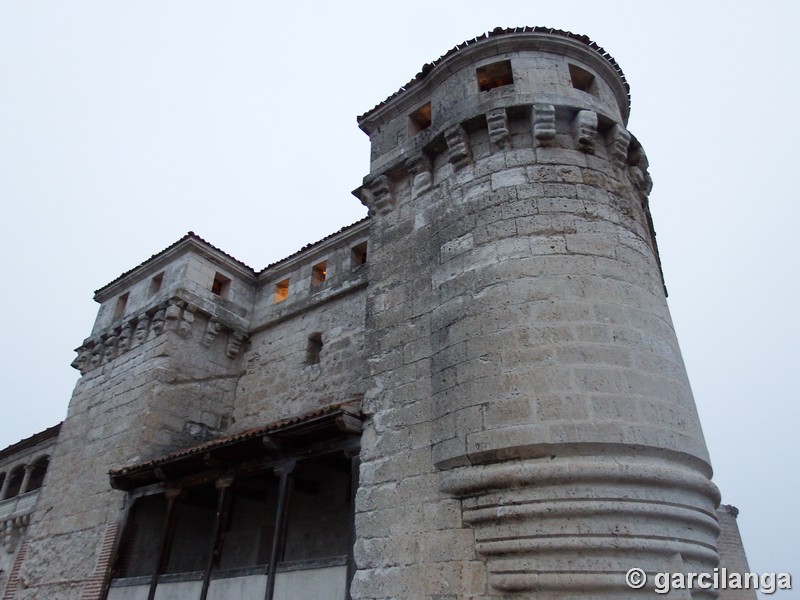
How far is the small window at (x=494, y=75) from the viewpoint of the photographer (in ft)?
26.8

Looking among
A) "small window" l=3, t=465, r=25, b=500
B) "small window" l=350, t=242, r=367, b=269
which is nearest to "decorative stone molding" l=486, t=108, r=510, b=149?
"small window" l=350, t=242, r=367, b=269

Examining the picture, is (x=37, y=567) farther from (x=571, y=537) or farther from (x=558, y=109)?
(x=558, y=109)

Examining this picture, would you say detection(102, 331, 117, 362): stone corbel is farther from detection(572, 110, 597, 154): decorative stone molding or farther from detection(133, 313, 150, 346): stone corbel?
detection(572, 110, 597, 154): decorative stone molding

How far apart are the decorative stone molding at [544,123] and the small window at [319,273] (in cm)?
632

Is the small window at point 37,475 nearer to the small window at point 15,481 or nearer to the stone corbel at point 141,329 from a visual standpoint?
the small window at point 15,481

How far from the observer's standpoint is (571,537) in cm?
474

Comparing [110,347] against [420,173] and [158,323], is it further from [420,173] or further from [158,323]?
[420,173]

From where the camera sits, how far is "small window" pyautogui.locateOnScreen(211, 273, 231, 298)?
13.3 m

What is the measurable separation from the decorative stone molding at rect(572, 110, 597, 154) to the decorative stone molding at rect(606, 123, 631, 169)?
33 cm

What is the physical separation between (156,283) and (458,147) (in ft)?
29.0

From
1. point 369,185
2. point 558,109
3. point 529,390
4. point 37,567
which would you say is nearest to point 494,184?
Result: point 558,109

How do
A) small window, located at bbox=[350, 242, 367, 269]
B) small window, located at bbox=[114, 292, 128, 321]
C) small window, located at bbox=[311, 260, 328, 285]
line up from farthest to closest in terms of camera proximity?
small window, located at bbox=[114, 292, 128, 321], small window, located at bbox=[311, 260, 328, 285], small window, located at bbox=[350, 242, 367, 269]

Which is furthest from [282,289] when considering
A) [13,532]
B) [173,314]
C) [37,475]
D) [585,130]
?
[37,475]

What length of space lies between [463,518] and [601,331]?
2285 millimetres
